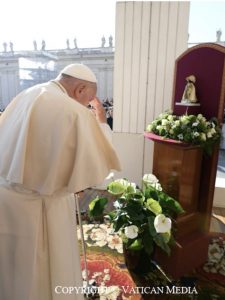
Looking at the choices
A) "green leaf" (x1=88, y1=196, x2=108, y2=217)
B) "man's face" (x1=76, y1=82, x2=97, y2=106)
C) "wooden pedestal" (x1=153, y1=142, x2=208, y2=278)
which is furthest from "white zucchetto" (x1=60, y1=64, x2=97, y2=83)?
"green leaf" (x1=88, y1=196, x2=108, y2=217)

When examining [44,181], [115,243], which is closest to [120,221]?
[115,243]

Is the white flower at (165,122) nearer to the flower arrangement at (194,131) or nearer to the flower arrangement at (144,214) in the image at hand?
the flower arrangement at (194,131)

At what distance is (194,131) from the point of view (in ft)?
5.93

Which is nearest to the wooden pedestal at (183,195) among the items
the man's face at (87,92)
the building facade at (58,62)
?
the man's face at (87,92)

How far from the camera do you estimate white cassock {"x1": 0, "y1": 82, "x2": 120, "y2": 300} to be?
104 centimetres

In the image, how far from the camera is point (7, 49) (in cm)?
730

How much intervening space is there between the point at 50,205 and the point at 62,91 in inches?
20.2

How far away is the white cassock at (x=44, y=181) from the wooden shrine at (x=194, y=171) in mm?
869

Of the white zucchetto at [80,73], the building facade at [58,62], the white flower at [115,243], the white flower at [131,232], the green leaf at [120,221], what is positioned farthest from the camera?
the building facade at [58,62]

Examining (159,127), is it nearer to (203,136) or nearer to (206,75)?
(203,136)

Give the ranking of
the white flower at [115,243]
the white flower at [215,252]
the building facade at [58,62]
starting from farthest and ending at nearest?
the building facade at [58,62] < the white flower at [115,243] < the white flower at [215,252]

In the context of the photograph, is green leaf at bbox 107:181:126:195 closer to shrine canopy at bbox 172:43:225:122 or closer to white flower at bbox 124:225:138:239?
white flower at bbox 124:225:138:239

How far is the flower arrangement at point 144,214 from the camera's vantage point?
1.70 m

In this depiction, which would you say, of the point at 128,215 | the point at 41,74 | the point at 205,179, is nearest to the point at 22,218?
the point at 128,215
